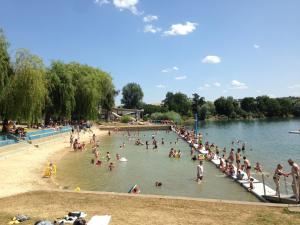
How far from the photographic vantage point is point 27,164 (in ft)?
77.6

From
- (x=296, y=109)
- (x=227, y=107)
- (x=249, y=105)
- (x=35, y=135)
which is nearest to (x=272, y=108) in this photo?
(x=249, y=105)

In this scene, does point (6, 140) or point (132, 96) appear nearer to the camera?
point (6, 140)

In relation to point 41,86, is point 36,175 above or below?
below

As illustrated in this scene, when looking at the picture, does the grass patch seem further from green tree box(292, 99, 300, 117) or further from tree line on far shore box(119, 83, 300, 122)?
green tree box(292, 99, 300, 117)

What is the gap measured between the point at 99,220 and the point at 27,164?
15.7 meters

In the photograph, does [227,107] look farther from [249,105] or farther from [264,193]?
[264,193]

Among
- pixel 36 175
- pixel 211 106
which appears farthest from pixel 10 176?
pixel 211 106

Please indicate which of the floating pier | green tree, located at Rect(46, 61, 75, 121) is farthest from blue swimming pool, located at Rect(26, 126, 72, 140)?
the floating pier

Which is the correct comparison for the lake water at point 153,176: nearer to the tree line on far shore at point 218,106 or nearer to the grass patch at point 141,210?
the grass patch at point 141,210

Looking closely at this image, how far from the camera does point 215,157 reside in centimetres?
2888

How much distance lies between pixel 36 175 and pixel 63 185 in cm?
236

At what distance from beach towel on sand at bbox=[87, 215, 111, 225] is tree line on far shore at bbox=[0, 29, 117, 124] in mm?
24417


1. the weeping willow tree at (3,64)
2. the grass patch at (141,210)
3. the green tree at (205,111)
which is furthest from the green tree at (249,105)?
the grass patch at (141,210)

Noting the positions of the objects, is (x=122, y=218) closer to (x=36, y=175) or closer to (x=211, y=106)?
(x=36, y=175)
